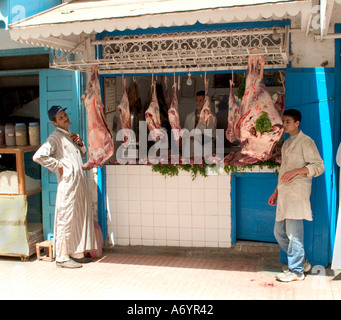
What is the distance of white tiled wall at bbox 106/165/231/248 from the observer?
682 cm

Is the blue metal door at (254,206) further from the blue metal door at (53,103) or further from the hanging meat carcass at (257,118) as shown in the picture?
the blue metal door at (53,103)

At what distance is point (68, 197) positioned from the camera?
640cm

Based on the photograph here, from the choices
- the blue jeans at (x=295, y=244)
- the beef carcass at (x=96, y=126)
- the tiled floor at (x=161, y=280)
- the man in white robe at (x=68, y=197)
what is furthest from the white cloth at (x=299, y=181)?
the man in white robe at (x=68, y=197)

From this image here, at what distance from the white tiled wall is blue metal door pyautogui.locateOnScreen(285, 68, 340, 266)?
1.24 m

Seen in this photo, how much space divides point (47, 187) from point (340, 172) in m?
4.18

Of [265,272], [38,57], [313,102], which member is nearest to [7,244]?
[38,57]

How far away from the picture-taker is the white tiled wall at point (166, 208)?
22.4 ft

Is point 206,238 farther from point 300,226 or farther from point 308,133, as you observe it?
point 308,133

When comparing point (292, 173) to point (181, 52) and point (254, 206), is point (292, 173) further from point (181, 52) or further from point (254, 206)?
point (181, 52)

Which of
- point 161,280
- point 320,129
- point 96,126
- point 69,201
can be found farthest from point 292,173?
point 69,201

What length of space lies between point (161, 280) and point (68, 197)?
1.67 metres

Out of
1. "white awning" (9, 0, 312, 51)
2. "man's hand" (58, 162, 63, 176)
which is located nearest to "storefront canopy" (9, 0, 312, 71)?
"white awning" (9, 0, 312, 51)

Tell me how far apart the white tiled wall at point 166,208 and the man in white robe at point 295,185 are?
115 cm

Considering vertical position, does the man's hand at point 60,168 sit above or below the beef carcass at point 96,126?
below
